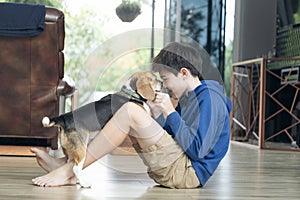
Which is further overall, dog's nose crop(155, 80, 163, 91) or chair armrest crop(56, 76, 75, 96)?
chair armrest crop(56, 76, 75, 96)

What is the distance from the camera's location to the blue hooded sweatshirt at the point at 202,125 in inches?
94.3

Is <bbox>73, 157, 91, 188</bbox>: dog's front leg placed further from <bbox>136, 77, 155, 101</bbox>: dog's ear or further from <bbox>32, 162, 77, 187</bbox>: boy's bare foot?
<bbox>136, 77, 155, 101</bbox>: dog's ear

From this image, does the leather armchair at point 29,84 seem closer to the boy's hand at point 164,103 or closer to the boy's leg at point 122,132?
the boy's leg at point 122,132

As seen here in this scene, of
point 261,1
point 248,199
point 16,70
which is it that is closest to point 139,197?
point 248,199

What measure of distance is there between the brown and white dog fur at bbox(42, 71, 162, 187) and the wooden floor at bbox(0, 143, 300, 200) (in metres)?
0.13

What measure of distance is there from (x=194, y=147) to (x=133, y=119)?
0.80 ft

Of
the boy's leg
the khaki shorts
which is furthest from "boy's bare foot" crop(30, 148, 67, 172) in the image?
the khaki shorts

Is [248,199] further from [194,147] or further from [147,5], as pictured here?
[147,5]

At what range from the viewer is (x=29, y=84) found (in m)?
3.79

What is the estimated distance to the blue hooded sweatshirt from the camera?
7.86ft

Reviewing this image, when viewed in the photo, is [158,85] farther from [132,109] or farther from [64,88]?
[64,88]

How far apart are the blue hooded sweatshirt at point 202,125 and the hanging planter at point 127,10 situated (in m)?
5.53

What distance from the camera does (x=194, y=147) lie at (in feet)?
7.97

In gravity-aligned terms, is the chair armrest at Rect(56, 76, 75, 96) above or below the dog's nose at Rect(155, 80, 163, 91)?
below
